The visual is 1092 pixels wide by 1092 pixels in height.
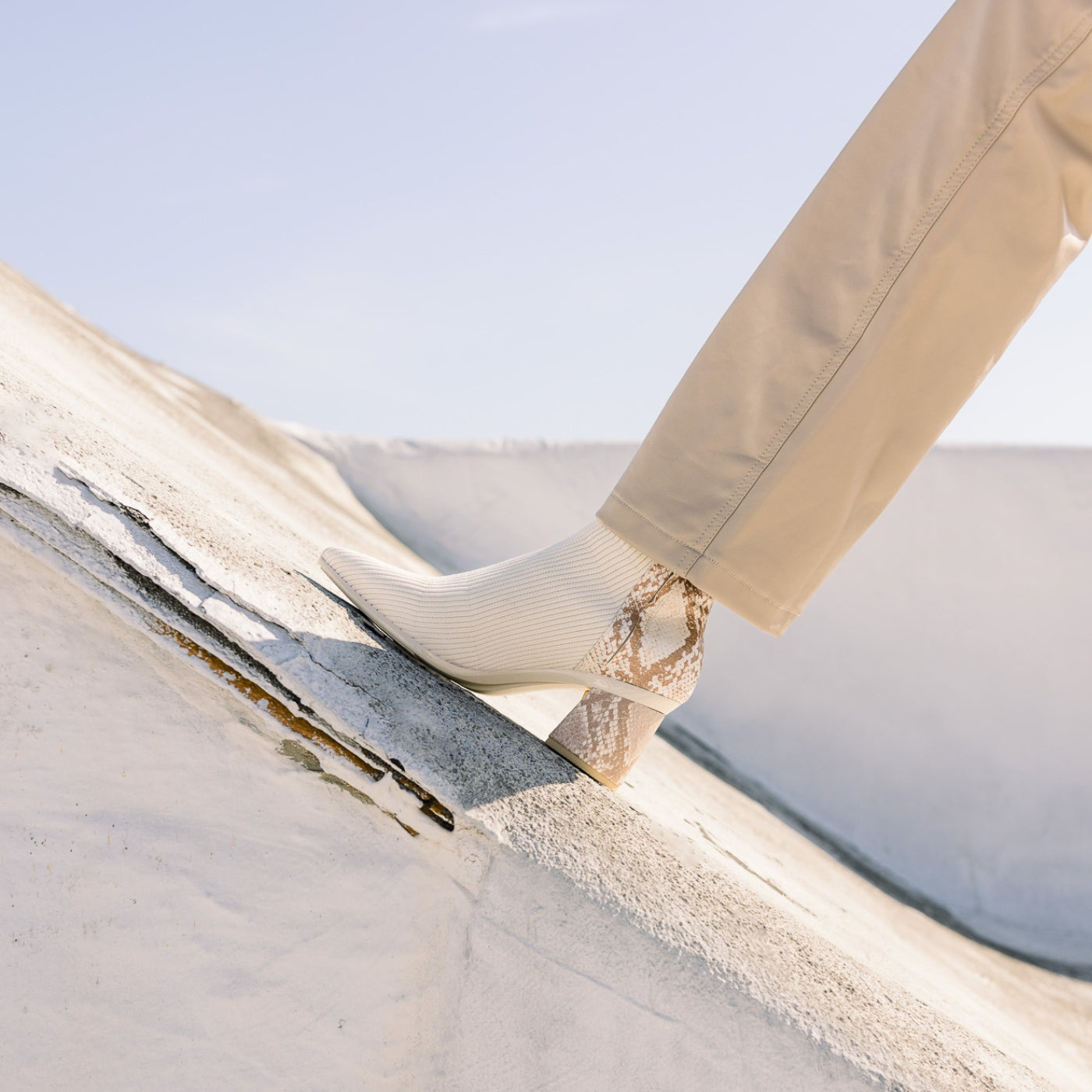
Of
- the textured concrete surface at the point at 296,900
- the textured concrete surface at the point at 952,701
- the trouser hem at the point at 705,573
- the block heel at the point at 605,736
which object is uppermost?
the textured concrete surface at the point at 952,701

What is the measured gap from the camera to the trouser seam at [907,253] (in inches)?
18.0

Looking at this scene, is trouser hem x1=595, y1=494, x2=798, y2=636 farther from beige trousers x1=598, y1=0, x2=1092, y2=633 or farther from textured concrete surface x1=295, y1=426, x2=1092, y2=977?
textured concrete surface x1=295, y1=426, x2=1092, y2=977

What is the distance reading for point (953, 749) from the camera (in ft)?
4.46

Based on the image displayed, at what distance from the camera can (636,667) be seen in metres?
0.55

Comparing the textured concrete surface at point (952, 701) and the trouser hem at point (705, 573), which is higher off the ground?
the textured concrete surface at point (952, 701)

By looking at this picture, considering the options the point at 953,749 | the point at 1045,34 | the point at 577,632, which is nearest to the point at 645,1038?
the point at 577,632

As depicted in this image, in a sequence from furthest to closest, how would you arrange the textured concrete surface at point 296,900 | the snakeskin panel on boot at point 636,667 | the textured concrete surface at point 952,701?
1. the textured concrete surface at point 952,701
2. the snakeskin panel on boot at point 636,667
3. the textured concrete surface at point 296,900

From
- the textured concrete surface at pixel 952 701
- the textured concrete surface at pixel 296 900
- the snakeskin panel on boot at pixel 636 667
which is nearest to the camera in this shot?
the textured concrete surface at pixel 296 900

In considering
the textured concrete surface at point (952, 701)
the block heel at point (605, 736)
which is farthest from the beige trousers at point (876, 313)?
the textured concrete surface at point (952, 701)

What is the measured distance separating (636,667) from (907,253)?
30 cm

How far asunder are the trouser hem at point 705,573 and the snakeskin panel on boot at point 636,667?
0.02 m

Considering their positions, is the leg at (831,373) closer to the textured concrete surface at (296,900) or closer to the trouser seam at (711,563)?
the trouser seam at (711,563)

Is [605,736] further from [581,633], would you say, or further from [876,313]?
[876,313]

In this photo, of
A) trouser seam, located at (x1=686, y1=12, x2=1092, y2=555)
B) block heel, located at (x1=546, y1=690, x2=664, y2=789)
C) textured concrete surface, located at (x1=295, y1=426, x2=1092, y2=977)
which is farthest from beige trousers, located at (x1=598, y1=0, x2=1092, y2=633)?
textured concrete surface, located at (x1=295, y1=426, x2=1092, y2=977)
